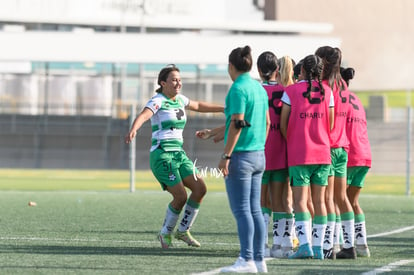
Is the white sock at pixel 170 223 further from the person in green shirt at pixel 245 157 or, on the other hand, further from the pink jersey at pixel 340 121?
the person in green shirt at pixel 245 157

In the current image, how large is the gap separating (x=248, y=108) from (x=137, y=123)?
6.96 feet

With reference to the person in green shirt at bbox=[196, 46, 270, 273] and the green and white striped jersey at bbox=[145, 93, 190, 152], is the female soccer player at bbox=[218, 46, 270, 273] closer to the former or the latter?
the person in green shirt at bbox=[196, 46, 270, 273]

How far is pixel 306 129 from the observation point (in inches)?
461

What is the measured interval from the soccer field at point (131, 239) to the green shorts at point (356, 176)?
29.7 inches

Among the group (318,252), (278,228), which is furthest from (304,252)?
(278,228)

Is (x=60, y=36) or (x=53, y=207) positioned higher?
(x=60, y=36)

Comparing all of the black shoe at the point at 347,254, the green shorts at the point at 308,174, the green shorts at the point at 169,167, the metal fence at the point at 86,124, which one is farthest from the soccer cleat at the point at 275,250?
the metal fence at the point at 86,124

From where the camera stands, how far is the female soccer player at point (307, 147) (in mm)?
11695

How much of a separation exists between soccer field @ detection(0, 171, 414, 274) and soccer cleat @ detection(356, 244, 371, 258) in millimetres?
126

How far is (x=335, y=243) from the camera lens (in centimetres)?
1245

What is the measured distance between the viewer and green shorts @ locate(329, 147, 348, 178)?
12109mm

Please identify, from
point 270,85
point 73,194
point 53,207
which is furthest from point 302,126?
point 73,194

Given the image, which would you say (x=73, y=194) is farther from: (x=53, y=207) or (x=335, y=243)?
(x=335, y=243)

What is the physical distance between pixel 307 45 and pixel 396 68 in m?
30.3
